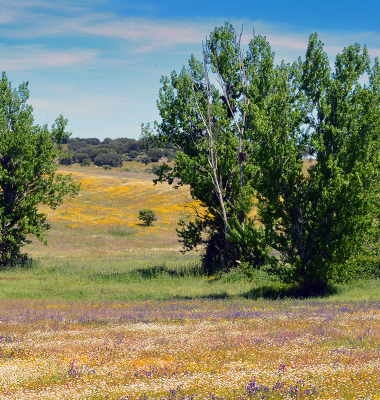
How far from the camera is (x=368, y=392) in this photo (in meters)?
8.02

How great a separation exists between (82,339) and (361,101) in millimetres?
18808

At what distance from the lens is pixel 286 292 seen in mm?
24578

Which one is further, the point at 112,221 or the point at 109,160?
the point at 109,160

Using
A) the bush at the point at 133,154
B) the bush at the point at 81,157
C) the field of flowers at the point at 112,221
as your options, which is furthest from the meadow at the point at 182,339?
the bush at the point at 133,154

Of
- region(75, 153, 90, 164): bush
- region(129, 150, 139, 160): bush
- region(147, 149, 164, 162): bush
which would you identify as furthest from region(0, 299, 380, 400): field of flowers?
region(129, 150, 139, 160): bush

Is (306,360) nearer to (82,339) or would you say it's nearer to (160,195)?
(82,339)

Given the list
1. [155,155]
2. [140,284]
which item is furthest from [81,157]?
[140,284]

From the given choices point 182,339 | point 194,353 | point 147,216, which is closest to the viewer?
point 194,353

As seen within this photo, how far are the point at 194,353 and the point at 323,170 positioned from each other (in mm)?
14778

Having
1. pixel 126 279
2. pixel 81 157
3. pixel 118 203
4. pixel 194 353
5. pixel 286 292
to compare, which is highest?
pixel 81 157

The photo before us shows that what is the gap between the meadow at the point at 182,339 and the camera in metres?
8.73

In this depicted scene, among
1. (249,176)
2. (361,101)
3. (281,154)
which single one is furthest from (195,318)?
(249,176)

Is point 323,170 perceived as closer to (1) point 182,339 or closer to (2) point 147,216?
(1) point 182,339

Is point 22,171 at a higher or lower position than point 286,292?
higher
